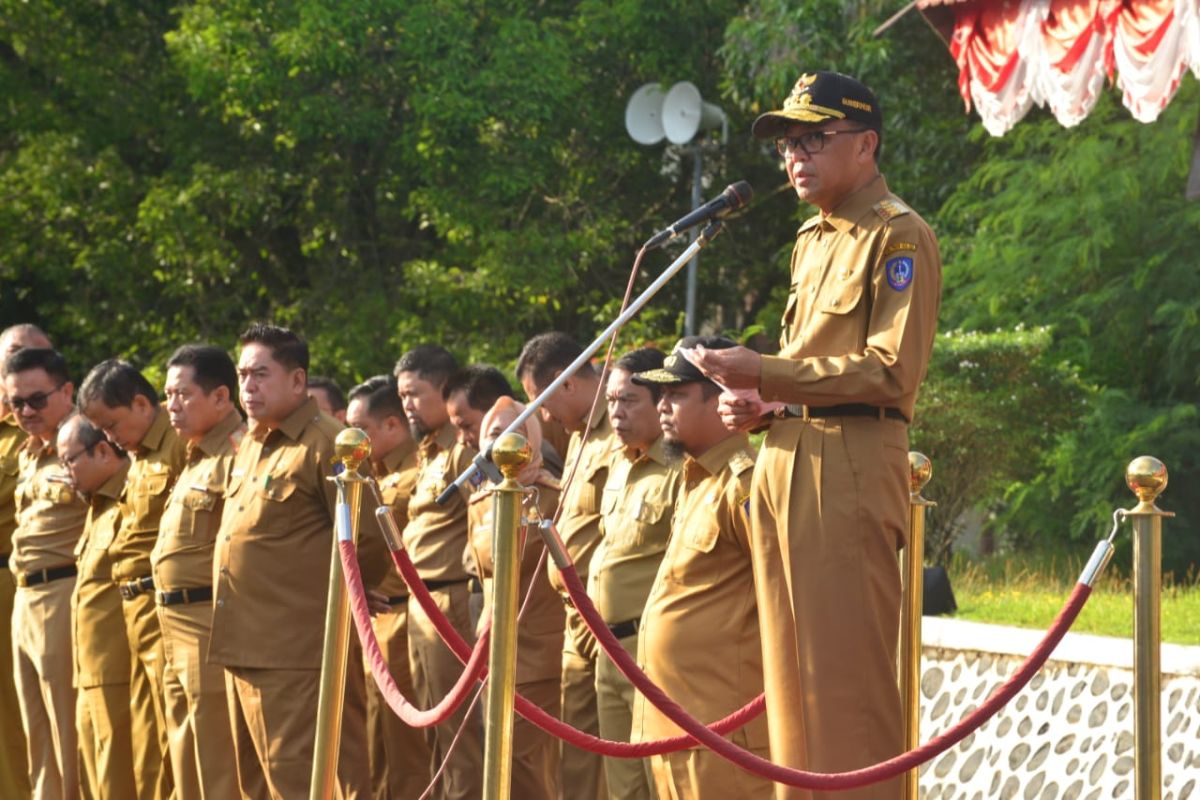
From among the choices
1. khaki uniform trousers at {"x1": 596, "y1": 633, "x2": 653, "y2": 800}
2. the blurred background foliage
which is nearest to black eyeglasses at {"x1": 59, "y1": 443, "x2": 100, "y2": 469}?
khaki uniform trousers at {"x1": 596, "y1": 633, "x2": 653, "y2": 800}

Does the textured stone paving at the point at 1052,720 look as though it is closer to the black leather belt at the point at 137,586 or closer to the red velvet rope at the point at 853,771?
the red velvet rope at the point at 853,771


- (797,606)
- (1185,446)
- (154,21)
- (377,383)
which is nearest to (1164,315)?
(1185,446)

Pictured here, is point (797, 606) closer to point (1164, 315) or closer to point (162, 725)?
point (162, 725)

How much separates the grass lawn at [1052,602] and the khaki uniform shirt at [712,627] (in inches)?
121

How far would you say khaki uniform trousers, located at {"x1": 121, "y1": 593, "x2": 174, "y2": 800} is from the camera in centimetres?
727

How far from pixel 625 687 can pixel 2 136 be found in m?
13.5

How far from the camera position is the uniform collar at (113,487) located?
25.5 feet

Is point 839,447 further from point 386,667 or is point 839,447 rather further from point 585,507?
point 585,507

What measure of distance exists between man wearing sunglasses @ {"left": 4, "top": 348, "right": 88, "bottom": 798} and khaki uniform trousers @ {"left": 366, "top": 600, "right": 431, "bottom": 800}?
4.26 feet

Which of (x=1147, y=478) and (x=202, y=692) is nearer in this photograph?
(x=1147, y=478)

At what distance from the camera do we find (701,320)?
62.0 feet

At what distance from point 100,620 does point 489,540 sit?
6.24 feet

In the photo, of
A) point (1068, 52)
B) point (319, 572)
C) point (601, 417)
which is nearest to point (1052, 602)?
point (1068, 52)

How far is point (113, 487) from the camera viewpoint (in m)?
7.79
